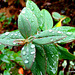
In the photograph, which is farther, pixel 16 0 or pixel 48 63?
pixel 16 0

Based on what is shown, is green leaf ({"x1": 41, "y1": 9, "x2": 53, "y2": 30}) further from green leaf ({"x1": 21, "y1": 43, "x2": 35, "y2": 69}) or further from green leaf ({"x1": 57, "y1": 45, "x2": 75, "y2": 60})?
green leaf ({"x1": 21, "y1": 43, "x2": 35, "y2": 69})

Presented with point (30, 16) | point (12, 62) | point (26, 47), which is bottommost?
point (12, 62)

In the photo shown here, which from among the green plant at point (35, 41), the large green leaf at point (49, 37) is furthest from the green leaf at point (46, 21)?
the large green leaf at point (49, 37)

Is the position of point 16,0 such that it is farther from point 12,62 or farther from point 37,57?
point 37,57

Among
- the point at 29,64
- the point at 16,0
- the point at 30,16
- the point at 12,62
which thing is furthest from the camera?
the point at 16,0

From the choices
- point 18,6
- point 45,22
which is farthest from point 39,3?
point 45,22

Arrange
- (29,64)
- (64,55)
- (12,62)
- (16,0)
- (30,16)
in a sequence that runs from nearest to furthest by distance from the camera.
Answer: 1. (29,64)
2. (30,16)
3. (64,55)
4. (12,62)
5. (16,0)
